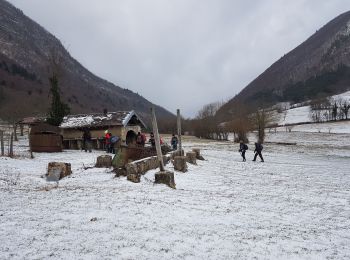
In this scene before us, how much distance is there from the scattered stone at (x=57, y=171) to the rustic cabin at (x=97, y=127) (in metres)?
17.7

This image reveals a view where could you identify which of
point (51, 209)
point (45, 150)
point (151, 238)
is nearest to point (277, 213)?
point (151, 238)

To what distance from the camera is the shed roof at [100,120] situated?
33.5 metres

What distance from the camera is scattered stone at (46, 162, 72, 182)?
14569 millimetres

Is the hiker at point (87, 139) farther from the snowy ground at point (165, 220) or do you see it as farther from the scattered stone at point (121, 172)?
the scattered stone at point (121, 172)

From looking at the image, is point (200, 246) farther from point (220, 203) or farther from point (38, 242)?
point (220, 203)

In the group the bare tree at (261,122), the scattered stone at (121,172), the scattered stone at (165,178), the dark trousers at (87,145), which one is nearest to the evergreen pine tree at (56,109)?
the dark trousers at (87,145)

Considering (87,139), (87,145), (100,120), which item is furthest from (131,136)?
(87,139)

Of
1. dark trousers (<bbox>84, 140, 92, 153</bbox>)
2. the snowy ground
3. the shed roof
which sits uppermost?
the shed roof

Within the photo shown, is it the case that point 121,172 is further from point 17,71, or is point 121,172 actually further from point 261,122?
point 17,71

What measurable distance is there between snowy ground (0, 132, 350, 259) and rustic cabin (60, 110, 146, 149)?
18.8 metres

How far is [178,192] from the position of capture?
1237 centimetres

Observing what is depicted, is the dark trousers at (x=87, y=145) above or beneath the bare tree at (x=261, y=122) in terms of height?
beneath

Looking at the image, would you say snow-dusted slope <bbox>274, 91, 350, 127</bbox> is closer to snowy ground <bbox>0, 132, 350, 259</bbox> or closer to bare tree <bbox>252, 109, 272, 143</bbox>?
bare tree <bbox>252, 109, 272, 143</bbox>

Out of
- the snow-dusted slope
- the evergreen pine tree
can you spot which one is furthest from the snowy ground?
the snow-dusted slope
